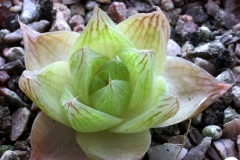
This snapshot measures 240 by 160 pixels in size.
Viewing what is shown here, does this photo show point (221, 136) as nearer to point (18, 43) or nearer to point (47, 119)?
point (47, 119)

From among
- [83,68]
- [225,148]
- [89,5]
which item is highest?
[83,68]

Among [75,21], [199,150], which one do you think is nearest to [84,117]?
[199,150]

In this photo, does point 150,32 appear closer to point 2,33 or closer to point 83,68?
point 83,68

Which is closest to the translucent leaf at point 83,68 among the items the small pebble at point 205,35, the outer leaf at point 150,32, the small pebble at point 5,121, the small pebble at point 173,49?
the outer leaf at point 150,32

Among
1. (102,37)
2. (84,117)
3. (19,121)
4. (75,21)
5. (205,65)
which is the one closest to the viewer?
(84,117)

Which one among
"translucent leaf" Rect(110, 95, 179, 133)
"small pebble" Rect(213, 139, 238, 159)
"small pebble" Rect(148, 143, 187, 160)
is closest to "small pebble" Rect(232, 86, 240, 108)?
"small pebble" Rect(213, 139, 238, 159)

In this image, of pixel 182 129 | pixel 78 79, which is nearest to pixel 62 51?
pixel 78 79
